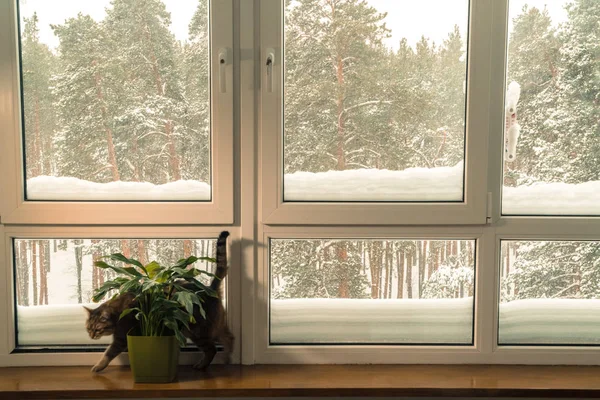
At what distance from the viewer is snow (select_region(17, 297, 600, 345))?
2059 mm

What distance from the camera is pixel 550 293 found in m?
2.08

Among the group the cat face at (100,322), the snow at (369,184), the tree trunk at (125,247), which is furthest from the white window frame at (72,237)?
the snow at (369,184)

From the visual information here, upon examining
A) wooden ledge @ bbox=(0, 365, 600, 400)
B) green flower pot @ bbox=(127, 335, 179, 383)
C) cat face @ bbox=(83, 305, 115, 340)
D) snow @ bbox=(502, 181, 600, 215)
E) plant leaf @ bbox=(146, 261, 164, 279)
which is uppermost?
snow @ bbox=(502, 181, 600, 215)

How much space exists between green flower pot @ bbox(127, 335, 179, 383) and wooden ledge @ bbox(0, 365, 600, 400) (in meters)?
0.03

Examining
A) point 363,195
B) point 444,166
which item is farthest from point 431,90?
point 363,195

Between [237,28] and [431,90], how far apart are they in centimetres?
66

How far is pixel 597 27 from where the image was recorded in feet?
6.52

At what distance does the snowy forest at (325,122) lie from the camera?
77.8 inches

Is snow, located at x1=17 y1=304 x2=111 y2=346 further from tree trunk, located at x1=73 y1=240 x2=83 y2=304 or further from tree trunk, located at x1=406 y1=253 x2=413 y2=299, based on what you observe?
tree trunk, located at x1=406 y1=253 x2=413 y2=299

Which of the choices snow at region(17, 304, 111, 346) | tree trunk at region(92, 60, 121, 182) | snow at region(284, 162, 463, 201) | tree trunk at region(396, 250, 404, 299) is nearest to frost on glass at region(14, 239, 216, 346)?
snow at region(17, 304, 111, 346)

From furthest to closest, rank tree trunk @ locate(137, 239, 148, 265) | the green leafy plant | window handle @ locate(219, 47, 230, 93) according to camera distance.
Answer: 1. tree trunk @ locate(137, 239, 148, 265)
2. window handle @ locate(219, 47, 230, 93)
3. the green leafy plant

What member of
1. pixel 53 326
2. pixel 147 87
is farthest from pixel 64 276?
pixel 147 87

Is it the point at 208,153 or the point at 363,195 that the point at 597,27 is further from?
the point at 208,153

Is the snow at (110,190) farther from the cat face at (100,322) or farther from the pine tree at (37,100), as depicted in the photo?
the cat face at (100,322)
